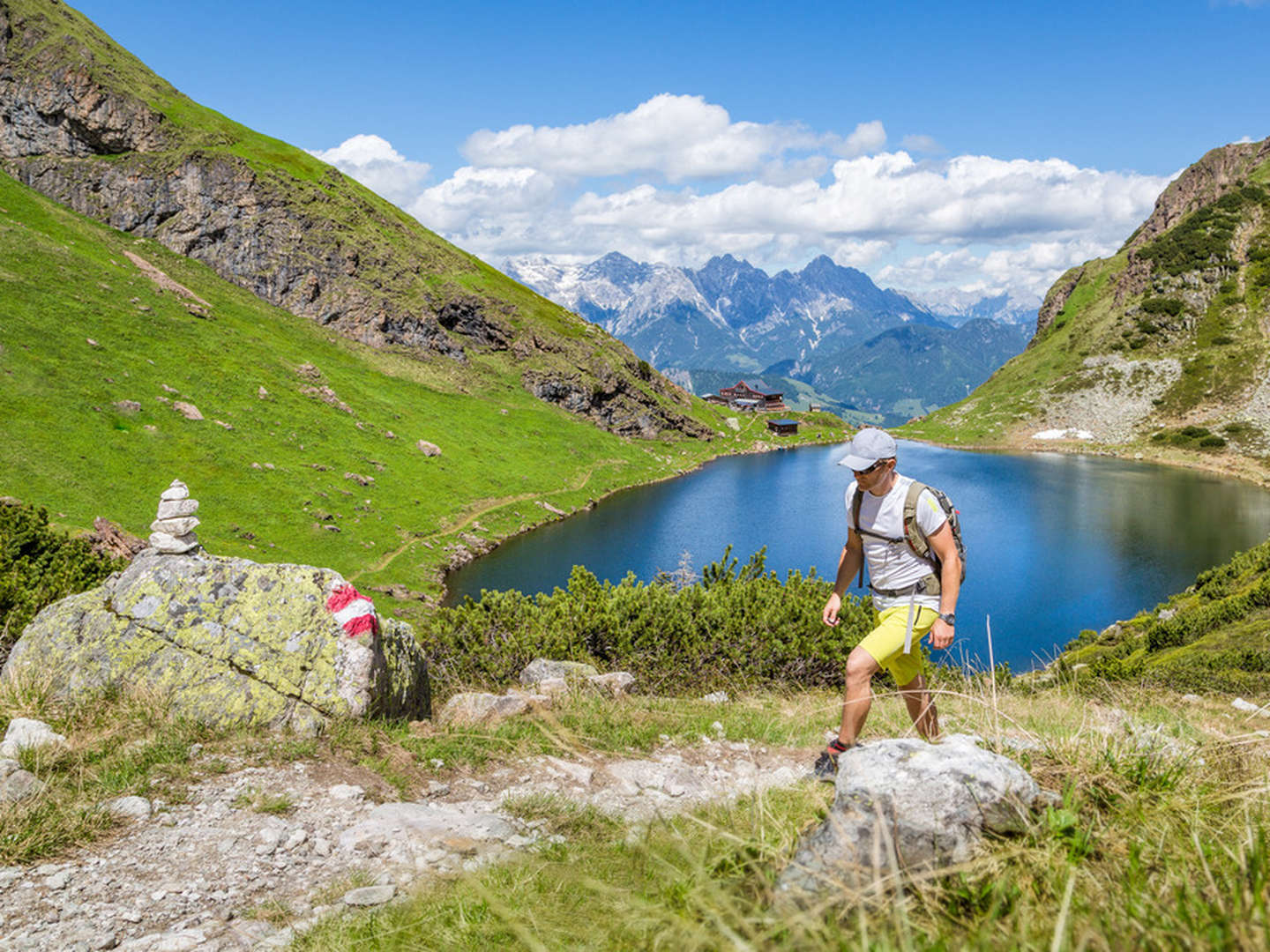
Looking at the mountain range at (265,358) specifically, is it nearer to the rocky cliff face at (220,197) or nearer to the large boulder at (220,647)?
the rocky cliff face at (220,197)

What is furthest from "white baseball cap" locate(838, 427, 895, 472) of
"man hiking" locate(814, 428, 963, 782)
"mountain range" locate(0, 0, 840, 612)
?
"mountain range" locate(0, 0, 840, 612)

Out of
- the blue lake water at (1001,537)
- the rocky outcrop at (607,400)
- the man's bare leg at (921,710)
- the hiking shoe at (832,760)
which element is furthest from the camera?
the rocky outcrop at (607,400)

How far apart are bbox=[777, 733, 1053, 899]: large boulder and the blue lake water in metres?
24.4

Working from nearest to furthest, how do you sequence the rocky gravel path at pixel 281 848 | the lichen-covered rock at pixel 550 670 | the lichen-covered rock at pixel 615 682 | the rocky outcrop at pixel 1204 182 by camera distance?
the rocky gravel path at pixel 281 848
the lichen-covered rock at pixel 615 682
the lichen-covered rock at pixel 550 670
the rocky outcrop at pixel 1204 182

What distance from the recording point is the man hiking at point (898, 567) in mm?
6621

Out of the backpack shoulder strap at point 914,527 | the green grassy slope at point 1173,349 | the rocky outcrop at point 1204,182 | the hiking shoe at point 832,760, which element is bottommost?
the hiking shoe at point 832,760

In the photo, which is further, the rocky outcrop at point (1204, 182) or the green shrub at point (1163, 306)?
the rocky outcrop at point (1204, 182)

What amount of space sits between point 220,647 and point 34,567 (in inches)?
331

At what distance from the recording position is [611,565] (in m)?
52.5

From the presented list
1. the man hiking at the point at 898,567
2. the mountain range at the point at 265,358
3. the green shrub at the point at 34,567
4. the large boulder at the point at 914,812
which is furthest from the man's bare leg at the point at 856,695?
the mountain range at the point at 265,358

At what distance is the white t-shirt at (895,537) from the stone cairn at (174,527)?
866 centimetres

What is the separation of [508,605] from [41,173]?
105 meters

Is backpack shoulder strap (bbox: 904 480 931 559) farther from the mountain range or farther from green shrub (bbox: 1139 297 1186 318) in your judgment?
green shrub (bbox: 1139 297 1186 318)

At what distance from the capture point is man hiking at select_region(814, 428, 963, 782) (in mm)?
6621
